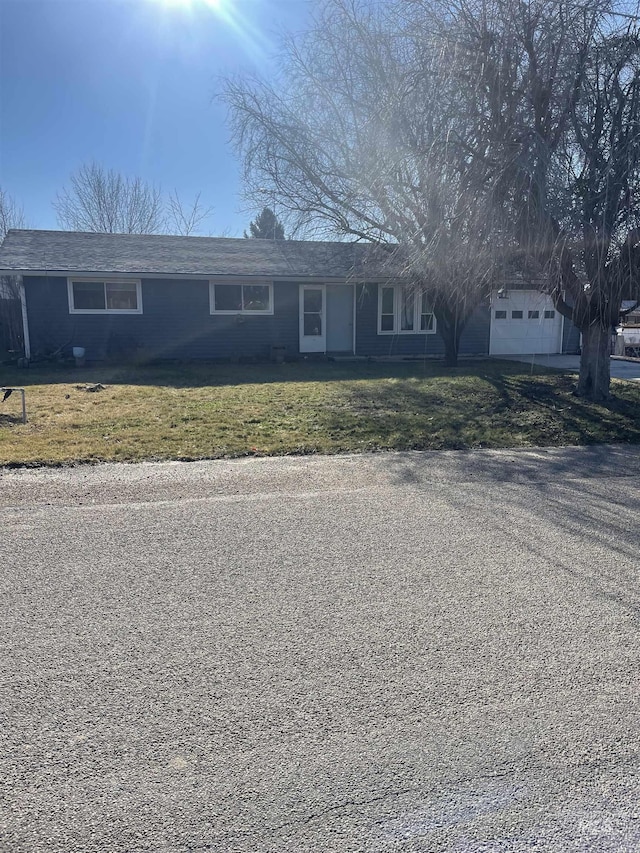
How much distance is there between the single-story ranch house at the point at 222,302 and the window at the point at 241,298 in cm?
3

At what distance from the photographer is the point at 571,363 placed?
17234 millimetres

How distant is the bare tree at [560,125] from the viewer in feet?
23.7

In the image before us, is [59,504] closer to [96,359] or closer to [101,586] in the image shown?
[101,586]

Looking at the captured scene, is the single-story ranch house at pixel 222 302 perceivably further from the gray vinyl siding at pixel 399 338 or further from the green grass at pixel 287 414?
the green grass at pixel 287 414

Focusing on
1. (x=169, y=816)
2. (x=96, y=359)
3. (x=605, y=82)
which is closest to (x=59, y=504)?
(x=169, y=816)

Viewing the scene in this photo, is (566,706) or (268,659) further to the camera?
(268,659)

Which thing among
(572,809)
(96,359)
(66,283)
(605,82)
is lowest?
(572,809)

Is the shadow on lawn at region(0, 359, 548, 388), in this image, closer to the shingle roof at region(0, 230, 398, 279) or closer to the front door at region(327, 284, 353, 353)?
the front door at region(327, 284, 353, 353)

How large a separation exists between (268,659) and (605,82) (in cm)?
848

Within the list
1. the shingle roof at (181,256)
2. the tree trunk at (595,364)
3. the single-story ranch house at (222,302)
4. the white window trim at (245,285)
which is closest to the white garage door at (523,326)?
the single-story ranch house at (222,302)

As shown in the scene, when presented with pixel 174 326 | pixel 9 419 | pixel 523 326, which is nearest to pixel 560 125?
pixel 9 419

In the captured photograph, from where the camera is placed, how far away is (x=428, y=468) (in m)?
6.04

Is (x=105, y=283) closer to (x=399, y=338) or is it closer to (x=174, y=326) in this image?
(x=174, y=326)

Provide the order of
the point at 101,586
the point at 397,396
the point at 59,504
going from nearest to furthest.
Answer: the point at 101,586, the point at 59,504, the point at 397,396
